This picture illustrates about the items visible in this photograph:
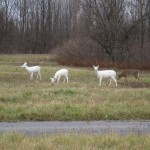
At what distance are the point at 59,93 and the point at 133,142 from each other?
1095cm

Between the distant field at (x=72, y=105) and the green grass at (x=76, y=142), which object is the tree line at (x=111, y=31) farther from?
the green grass at (x=76, y=142)

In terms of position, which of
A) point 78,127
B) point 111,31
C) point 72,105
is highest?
point 111,31

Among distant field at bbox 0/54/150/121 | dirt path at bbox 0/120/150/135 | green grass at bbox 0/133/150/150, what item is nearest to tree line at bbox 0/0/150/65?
distant field at bbox 0/54/150/121

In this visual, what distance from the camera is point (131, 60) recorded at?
5400 cm

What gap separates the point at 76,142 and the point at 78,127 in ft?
11.3

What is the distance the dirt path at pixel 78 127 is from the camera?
41.8 feet

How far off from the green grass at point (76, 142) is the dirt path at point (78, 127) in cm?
152

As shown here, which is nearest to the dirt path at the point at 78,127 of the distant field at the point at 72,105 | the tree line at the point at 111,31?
the distant field at the point at 72,105

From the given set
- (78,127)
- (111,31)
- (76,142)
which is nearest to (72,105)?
(78,127)

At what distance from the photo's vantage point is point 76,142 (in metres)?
10.2

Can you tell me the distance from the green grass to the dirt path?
1.52m

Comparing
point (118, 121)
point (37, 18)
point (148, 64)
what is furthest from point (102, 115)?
point (37, 18)

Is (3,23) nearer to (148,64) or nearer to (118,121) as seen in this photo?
(148,64)

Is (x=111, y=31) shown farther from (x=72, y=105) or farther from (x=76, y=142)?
(x=76, y=142)
